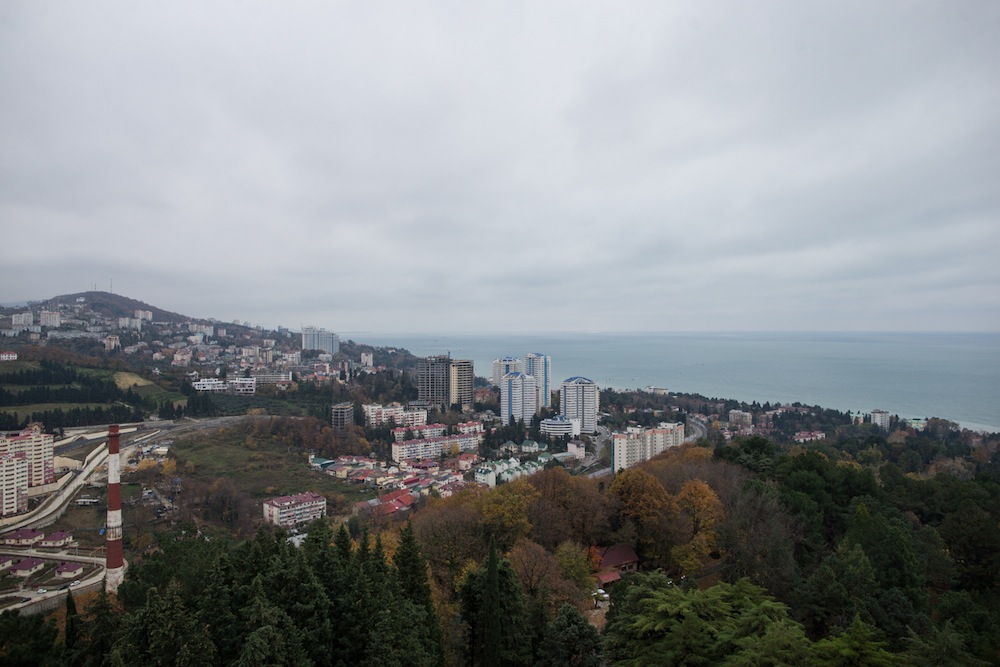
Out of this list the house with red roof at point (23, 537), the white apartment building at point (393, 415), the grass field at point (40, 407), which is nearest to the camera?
the house with red roof at point (23, 537)

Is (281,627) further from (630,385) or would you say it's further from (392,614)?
(630,385)

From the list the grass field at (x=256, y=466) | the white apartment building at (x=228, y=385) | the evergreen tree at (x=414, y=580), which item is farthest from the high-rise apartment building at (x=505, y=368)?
the evergreen tree at (x=414, y=580)

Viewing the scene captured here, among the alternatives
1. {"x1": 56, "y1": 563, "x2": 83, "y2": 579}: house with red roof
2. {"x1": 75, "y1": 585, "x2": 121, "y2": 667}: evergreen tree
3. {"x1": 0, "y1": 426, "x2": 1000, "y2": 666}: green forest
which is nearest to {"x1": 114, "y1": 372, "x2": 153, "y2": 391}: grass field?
{"x1": 56, "y1": 563, "x2": 83, "y2": 579}: house with red roof

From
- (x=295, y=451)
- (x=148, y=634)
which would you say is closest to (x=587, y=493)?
(x=148, y=634)

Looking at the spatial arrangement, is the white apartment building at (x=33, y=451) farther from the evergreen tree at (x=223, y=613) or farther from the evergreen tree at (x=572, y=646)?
the evergreen tree at (x=572, y=646)

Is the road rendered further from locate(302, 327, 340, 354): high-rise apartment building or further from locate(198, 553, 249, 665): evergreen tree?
locate(302, 327, 340, 354): high-rise apartment building

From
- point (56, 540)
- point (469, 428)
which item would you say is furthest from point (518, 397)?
point (56, 540)
